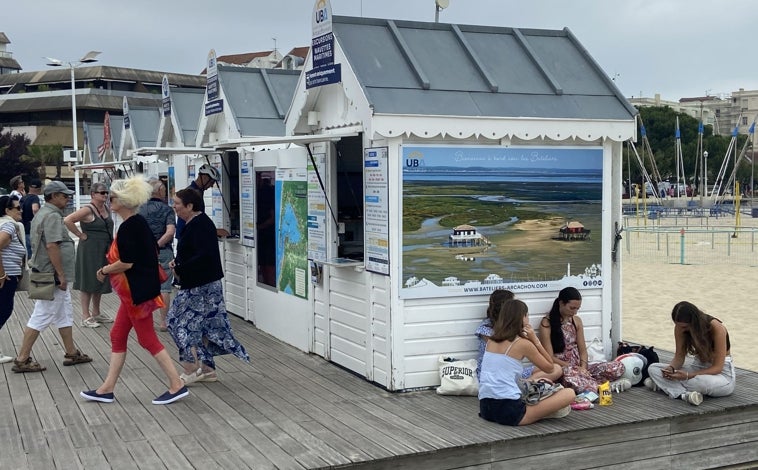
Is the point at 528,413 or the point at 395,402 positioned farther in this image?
the point at 395,402

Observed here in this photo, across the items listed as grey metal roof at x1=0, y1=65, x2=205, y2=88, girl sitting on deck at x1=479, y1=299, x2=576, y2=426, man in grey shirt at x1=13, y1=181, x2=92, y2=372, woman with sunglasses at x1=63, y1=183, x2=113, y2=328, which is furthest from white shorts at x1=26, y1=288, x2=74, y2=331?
grey metal roof at x1=0, y1=65, x2=205, y2=88

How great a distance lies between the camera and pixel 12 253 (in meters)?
7.29

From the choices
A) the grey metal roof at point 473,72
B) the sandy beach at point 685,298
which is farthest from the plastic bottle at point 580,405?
the sandy beach at point 685,298

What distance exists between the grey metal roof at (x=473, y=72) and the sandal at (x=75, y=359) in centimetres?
354

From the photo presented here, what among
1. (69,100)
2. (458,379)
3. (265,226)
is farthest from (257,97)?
(69,100)

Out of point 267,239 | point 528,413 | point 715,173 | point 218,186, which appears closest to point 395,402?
point 528,413

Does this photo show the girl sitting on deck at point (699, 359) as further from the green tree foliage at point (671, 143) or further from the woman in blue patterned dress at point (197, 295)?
the green tree foliage at point (671, 143)

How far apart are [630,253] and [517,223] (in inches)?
713

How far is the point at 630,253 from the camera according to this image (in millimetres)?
23969

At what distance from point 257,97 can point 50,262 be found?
4.78m

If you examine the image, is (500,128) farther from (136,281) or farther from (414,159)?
(136,281)

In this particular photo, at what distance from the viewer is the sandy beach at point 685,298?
35.7 ft

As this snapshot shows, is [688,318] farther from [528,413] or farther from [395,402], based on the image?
[395,402]

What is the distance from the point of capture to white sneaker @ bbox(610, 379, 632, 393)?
21.9 ft
